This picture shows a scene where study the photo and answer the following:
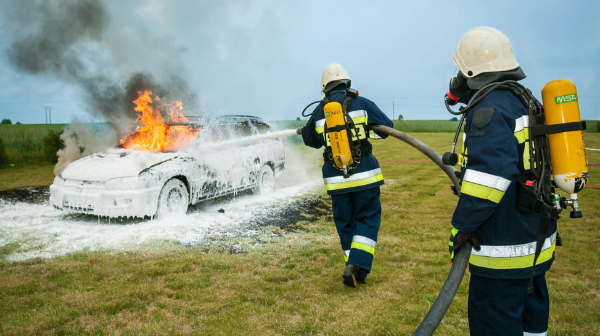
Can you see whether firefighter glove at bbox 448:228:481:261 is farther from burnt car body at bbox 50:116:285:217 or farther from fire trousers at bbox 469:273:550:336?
burnt car body at bbox 50:116:285:217

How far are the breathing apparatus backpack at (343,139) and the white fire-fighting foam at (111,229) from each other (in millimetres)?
2459

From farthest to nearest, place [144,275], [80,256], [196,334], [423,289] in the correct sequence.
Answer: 1. [80,256]
2. [144,275]
3. [423,289]
4. [196,334]

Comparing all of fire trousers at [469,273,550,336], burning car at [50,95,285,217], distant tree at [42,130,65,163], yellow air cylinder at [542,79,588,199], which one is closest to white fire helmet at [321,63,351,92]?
yellow air cylinder at [542,79,588,199]

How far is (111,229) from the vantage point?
6113 millimetres

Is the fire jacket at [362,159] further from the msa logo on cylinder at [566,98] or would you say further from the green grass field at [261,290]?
the msa logo on cylinder at [566,98]

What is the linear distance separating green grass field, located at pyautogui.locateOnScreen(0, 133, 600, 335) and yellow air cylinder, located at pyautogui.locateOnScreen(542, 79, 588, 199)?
156 cm

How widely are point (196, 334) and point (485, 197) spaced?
2.33 metres

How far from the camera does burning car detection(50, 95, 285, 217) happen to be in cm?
598

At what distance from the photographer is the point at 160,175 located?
6211 millimetres

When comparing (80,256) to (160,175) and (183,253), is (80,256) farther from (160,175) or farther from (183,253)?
(160,175)

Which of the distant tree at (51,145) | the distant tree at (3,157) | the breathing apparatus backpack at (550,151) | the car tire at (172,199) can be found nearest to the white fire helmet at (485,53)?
the breathing apparatus backpack at (550,151)

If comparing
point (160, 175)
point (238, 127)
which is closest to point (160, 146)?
point (160, 175)

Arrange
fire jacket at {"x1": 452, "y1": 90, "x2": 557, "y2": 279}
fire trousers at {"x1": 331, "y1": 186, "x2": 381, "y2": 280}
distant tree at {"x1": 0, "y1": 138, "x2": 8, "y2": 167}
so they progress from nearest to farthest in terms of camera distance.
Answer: fire jacket at {"x1": 452, "y1": 90, "x2": 557, "y2": 279}, fire trousers at {"x1": 331, "y1": 186, "x2": 381, "y2": 280}, distant tree at {"x1": 0, "y1": 138, "x2": 8, "y2": 167}

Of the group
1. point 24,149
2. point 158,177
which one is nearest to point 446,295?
point 158,177
